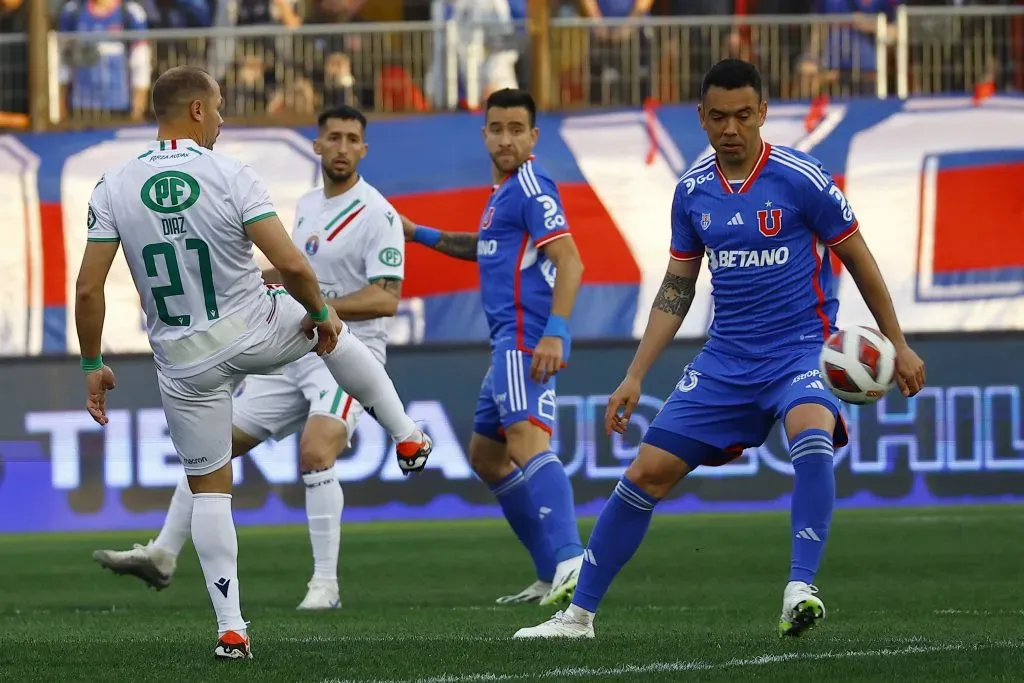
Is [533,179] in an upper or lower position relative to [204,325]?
upper

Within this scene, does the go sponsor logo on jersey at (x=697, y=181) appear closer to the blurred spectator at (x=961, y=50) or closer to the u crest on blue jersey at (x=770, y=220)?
the u crest on blue jersey at (x=770, y=220)

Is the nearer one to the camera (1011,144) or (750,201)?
(750,201)

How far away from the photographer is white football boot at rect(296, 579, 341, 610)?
8.56m

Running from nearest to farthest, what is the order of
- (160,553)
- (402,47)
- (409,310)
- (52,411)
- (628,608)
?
(628,608)
(160,553)
(52,411)
(409,310)
(402,47)

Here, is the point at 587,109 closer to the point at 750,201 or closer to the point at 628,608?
the point at 628,608

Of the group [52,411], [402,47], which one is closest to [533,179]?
[52,411]

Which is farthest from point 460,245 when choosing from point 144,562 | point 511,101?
point 144,562

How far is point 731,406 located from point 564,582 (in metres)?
2.02

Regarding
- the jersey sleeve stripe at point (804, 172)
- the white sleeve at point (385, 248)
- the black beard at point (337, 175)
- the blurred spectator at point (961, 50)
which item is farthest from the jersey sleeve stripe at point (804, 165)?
the blurred spectator at point (961, 50)

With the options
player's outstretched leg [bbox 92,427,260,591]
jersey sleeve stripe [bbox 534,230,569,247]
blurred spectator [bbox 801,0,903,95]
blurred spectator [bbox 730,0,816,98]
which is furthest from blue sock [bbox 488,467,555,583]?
blurred spectator [bbox 801,0,903,95]

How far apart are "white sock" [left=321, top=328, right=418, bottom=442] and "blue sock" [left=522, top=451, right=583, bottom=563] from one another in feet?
5.64

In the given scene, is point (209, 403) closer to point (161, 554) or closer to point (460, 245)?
point (161, 554)

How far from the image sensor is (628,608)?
8.30m

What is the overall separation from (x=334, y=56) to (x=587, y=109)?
2534 mm
